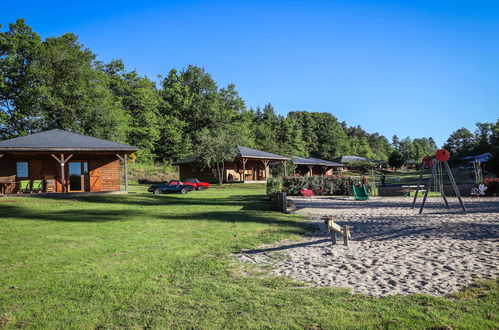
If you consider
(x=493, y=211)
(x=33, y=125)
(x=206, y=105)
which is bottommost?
(x=493, y=211)

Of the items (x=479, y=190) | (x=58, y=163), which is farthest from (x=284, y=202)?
(x=58, y=163)

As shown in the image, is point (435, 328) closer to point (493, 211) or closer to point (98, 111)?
point (493, 211)

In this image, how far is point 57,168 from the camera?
22359mm

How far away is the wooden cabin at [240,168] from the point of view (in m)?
38.2

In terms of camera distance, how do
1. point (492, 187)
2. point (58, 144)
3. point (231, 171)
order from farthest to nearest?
point (231, 171), point (58, 144), point (492, 187)

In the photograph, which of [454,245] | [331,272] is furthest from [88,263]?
[454,245]

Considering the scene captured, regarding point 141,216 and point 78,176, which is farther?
point 78,176

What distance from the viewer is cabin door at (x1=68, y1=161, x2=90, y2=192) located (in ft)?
74.5

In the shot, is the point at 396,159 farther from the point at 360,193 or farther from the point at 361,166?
the point at 360,193

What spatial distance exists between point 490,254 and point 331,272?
125 inches

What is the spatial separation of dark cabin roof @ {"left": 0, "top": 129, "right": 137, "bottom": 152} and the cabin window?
1540mm

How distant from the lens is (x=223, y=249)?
6.97m

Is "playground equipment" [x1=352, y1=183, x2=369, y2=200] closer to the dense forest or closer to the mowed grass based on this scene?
the mowed grass

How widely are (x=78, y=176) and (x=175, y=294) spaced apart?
2137 centimetres
